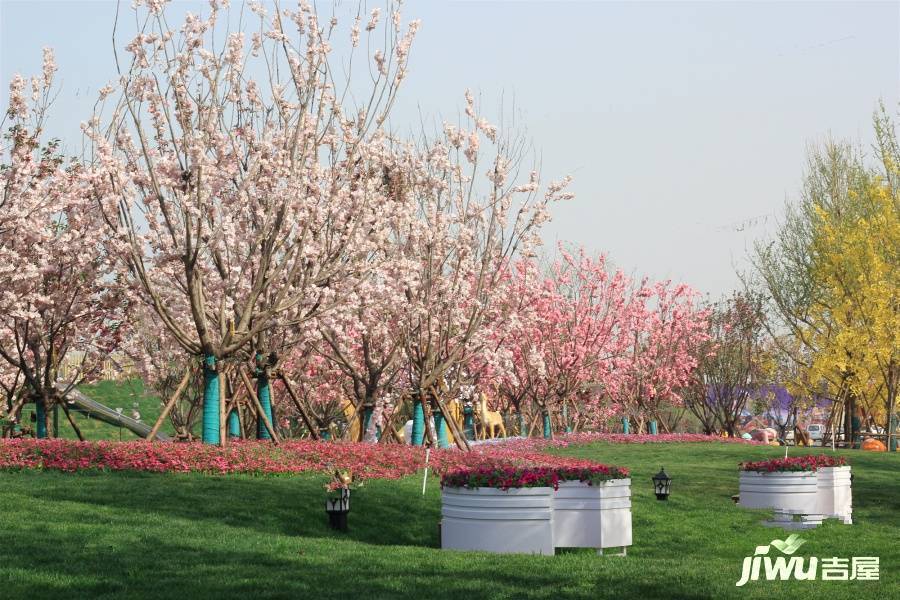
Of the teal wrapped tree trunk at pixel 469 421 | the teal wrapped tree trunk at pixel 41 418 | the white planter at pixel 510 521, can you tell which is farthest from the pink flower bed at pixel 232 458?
the teal wrapped tree trunk at pixel 469 421

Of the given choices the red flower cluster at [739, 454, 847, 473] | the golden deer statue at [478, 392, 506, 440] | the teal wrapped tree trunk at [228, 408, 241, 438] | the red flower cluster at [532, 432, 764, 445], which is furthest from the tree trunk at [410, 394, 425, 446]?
the golden deer statue at [478, 392, 506, 440]

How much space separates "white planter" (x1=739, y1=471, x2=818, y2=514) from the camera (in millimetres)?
19297

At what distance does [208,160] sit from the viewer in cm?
2028

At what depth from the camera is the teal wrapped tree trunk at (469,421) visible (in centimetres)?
3925

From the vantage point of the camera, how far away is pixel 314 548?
1266 cm

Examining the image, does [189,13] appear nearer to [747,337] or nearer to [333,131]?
[333,131]

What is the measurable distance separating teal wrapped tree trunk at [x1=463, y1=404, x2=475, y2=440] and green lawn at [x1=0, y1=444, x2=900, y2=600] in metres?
19.1

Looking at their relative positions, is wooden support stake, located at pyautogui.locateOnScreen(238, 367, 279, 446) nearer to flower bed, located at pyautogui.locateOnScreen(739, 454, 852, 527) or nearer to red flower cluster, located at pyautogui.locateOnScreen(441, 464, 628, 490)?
red flower cluster, located at pyautogui.locateOnScreen(441, 464, 628, 490)

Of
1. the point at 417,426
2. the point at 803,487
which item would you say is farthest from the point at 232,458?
the point at 803,487

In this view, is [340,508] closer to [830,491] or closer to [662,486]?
[662,486]

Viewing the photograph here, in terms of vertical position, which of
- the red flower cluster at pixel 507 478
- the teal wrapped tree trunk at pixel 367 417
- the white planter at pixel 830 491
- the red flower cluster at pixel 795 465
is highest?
the teal wrapped tree trunk at pixel 367 417

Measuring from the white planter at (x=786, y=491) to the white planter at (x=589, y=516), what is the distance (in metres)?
5.97

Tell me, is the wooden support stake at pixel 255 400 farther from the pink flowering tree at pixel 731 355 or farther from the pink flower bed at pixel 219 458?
the pink flowering tree at pixel 731 355

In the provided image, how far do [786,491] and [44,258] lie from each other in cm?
1610
